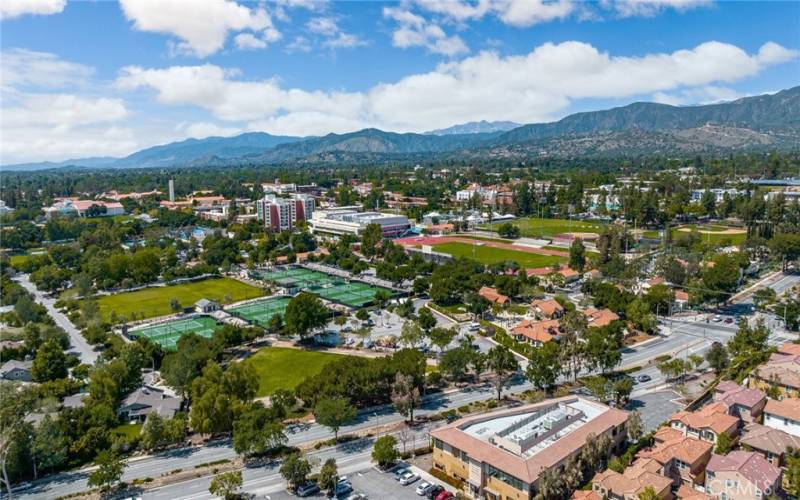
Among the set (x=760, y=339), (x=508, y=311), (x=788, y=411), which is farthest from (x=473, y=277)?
(x=788, y=411)

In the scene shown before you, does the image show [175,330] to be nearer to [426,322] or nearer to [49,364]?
[49,364]

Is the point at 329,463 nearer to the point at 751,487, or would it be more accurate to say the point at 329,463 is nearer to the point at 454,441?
the point at 454,441

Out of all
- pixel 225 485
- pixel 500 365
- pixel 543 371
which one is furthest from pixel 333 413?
pixel 543 371

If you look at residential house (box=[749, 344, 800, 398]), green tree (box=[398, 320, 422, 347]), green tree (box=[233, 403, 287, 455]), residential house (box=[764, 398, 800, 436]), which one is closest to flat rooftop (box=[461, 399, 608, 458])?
residential house (box=[764, 398, 800, 436])

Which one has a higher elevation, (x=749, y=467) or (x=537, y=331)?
(x=749, y=467)

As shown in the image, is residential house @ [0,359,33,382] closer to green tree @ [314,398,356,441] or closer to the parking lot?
green tree @ [314,398,356,441]

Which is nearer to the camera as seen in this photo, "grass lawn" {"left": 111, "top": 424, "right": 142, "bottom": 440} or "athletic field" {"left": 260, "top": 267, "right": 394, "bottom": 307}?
"grass lawn" {"left": 111, "top": 424, "right": 142, "bottom": 440}
